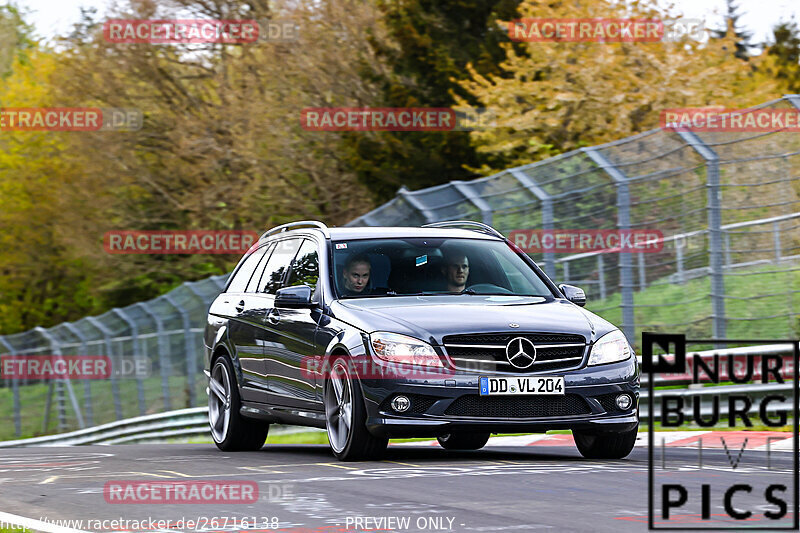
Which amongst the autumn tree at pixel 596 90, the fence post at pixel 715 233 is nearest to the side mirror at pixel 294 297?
the fence post at pixel 715 233

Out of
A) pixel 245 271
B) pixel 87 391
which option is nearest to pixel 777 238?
pixel 245 271

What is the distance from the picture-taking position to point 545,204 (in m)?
15.2

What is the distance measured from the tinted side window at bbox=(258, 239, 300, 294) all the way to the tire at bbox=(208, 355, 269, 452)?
3.04 feet

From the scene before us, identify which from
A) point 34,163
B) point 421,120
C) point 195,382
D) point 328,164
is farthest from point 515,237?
point 34,163

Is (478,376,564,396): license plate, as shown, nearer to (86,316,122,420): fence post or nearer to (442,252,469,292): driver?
(442,252,469,292): driver

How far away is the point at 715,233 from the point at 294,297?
188 inches

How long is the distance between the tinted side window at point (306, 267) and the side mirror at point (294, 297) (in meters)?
0.14

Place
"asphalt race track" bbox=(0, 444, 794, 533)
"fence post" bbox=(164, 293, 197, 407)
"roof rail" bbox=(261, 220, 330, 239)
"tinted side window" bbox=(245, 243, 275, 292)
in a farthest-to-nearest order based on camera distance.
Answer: "fence post" bbox=(164, 293, 197, 407) < "tinted side window" bbox=(245, 243, 275, 292) < "roof rail" bbox=(261, 220, 330, 239) < "asphalt race track" bbox=(0, 444, 794, 533)

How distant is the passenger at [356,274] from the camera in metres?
10.8

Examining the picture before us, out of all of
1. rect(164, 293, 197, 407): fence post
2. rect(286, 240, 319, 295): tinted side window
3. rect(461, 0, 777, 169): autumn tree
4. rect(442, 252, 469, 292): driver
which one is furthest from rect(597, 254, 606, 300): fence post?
rect(461, 0, 777, 169): autumn tree

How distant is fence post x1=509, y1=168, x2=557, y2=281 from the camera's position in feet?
49.6

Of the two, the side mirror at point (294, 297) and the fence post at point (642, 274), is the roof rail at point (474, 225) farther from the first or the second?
the fence post at point (642, 274)

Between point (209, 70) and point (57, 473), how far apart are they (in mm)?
32025

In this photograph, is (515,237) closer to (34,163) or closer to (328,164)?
(328,164)
